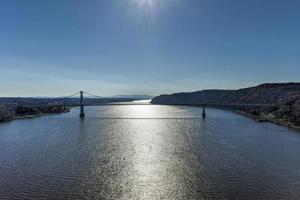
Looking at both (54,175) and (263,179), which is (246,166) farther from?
Answer: (54,175)

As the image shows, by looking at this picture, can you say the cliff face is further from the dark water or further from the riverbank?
the riverbank

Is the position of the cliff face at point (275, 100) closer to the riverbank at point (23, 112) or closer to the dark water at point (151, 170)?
the dark water at point (151, 170)

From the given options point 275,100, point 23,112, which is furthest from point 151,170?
point 275,100

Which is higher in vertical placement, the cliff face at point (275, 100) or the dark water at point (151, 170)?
the cliff face at point (275, 100)

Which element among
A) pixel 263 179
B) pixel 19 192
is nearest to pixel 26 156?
pixel 19 192

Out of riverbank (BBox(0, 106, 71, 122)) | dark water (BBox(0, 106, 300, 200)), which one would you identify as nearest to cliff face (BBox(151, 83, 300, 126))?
dark water (BBox(0, 106, 300, 200))

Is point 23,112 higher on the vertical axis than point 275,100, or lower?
lower

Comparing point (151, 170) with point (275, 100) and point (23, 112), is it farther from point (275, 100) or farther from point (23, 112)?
point (275, 100)

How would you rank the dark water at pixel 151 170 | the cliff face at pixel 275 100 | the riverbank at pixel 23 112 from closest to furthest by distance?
the dark water at pixel 151 170, the cliff face at pixel 275 100, the riverbank at pixel 23 112

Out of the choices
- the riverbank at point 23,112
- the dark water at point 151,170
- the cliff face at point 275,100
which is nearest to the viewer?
the dark water at point 151,170

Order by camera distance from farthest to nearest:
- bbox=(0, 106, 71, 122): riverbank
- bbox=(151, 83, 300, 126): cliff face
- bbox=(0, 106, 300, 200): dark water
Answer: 1. bbox=(0, 106, 71, 122): riverbank
2. bbox=(151, 83, 300, 126): cliff face
3. bbox=(0, 106, 300, 200): dark water

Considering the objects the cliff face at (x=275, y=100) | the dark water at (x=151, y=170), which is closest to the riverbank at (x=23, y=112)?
the dark water at (x=151, y=170)
